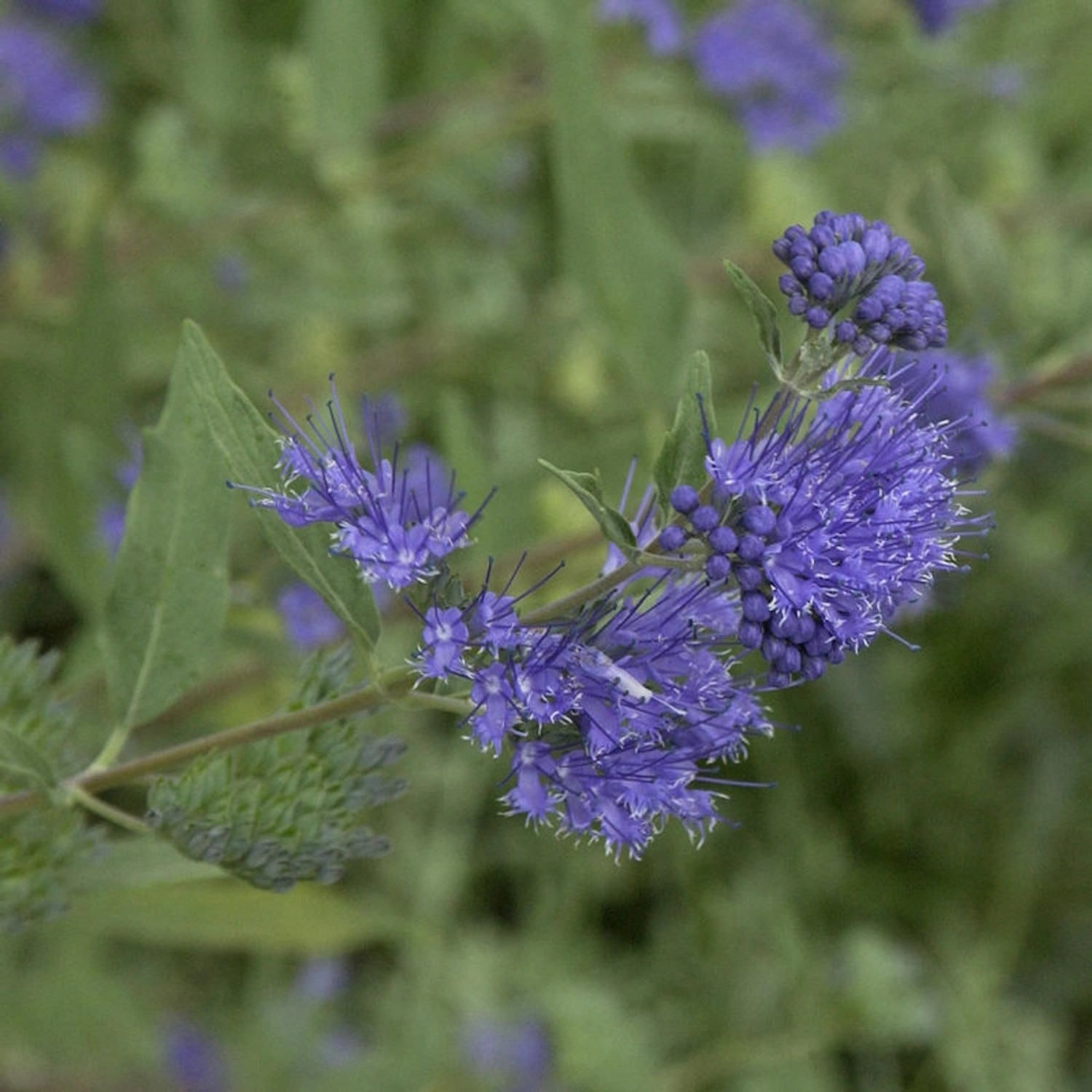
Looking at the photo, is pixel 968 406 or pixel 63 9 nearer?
pixel 968 406

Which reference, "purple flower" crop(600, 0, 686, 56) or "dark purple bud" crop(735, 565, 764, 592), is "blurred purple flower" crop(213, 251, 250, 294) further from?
"dark purple bud" crop(735, 565, 764, 592)

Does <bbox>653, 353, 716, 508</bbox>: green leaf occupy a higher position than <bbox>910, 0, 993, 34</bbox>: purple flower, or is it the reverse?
<bbox>910, 0, 993, 34</bbox>: purple flower

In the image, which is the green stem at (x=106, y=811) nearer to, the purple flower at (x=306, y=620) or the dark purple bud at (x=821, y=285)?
the purple flower at (x=306, y=620)

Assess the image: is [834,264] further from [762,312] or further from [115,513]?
[115,513]

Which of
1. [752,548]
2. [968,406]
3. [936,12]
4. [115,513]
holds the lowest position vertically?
[752,548]

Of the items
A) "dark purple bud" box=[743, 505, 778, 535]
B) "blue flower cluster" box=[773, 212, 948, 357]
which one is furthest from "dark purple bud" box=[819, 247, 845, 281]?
"dark purple bud" box=[743, 505, 778, 535]

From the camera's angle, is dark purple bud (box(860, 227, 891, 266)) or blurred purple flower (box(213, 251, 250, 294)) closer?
dark purple bud (box(860, 227, 891, 266))

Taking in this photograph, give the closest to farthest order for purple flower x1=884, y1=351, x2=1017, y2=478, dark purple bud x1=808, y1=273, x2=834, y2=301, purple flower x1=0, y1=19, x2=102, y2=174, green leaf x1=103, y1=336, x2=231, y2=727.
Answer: dark purple bud x1=808, y1=273, x2=834, y2=301
green leaf x1=103, y1=336, x2=231, y2=727
purple flower x1=884, y1=351, x2=1017, y2=478
purple flower x1=0, y1=19, x2=102, y2=174

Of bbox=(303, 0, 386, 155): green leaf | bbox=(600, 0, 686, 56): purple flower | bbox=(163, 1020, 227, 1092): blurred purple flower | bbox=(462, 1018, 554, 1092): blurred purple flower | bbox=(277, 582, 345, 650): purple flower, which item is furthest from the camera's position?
bbox=(462, 1018, 554, 1092): blurred purple flower

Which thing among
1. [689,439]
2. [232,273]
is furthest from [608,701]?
[232,273]
